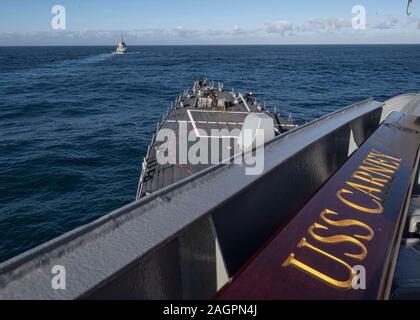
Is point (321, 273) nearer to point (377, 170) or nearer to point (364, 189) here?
point (364, 189)

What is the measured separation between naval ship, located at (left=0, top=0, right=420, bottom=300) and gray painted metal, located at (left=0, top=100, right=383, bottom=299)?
11mm

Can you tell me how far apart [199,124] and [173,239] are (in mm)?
25013

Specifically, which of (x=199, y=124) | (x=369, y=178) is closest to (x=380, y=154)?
(x=369, y=178)

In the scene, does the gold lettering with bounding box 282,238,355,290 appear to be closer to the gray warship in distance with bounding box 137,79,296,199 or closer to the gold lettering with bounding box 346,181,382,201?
the gold lettering with bounding box 346,181,382,201

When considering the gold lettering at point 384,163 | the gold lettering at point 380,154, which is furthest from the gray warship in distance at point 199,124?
the gold lettering at point 384,163

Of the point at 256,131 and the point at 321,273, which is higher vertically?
the point at 256,131

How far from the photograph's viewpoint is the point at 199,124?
27.8 meters

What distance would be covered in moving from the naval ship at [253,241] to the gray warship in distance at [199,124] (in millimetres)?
10469

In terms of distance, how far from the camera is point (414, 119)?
1009cm

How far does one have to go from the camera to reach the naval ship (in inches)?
98.3

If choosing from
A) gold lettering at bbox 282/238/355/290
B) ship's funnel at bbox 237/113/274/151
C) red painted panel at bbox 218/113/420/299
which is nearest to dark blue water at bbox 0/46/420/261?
ship's funnel at bbox 237/113/274/151

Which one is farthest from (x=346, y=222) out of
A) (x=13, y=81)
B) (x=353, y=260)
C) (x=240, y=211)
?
(x=13, y=81)

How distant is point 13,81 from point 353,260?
95.4 meters

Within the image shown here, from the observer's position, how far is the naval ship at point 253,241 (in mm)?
2496
